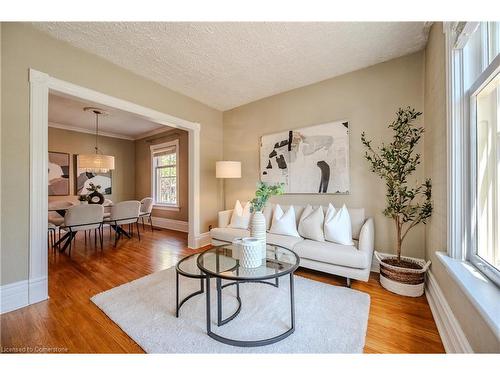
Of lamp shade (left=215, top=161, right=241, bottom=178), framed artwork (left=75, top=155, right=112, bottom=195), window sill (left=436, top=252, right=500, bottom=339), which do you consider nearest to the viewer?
window sill (left=436, top=252, right=500, bottom=339)

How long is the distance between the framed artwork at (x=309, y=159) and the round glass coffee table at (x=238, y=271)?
1.46 m

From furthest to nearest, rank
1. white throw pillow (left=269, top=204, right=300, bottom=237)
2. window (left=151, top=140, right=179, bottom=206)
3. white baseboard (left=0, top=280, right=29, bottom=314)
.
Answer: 1. window (left=151, top=140, right=179, bottom=206)
2. white throw pillow (left=269, top=204, right=300, bottom=237)
3. white baseboard (left=0, top=280, right=29, bottom=314)

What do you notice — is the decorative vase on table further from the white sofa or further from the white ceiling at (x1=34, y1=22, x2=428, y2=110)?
the white ceiling at (x1=34, y1=22, x2=428, y2=110)

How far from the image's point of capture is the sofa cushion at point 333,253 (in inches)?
83.2

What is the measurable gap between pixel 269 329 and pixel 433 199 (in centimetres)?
196

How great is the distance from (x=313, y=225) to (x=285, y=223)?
383 mm

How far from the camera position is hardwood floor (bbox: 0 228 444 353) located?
140cm

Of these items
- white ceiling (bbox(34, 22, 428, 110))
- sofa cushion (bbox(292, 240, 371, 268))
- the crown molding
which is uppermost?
white ceiling (bbox(34, 22, 428, 110))

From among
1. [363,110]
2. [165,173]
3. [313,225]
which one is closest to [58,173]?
[165,173]

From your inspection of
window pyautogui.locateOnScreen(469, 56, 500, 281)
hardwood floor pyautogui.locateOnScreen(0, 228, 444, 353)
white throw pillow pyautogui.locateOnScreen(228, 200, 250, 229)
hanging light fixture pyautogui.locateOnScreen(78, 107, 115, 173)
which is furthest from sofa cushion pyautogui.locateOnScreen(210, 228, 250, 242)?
hanging light fixture pyautogui.locateOnScreen(78, 107, 115, 173)

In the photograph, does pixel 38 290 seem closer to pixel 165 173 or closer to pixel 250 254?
pixel 250 254

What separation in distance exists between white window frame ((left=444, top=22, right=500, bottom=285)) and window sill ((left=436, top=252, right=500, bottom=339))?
108mm

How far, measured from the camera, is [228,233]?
310cm

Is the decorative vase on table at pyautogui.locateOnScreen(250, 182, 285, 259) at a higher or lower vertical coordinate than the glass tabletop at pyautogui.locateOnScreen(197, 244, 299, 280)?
higher
